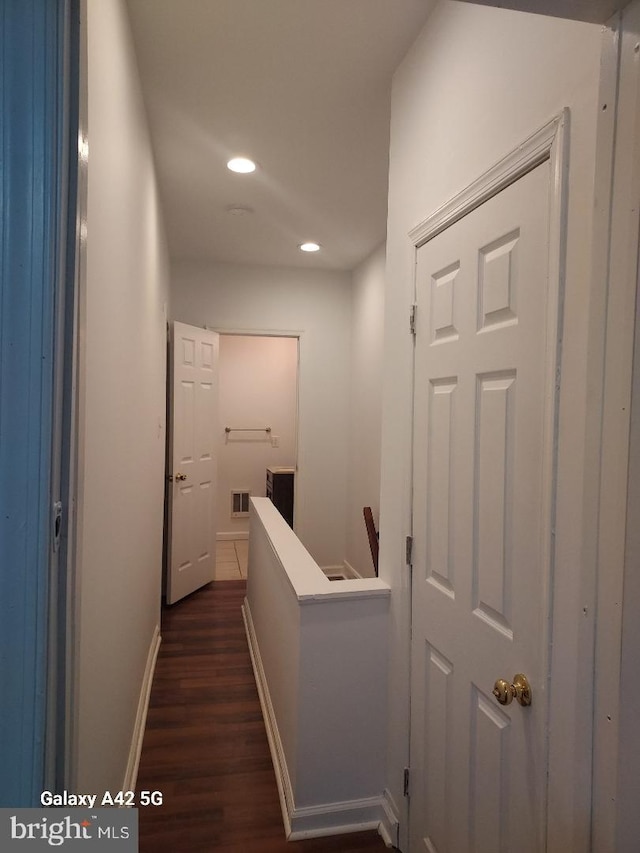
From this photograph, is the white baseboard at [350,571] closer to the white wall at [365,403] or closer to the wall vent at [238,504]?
the white wall at [365,403]

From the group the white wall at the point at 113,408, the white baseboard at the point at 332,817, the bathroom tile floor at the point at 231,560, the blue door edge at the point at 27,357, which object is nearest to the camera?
the blue door edge at the point at 27,357

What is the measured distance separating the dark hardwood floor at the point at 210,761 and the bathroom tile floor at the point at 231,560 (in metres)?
1.29

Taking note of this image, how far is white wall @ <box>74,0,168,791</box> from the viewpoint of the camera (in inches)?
44.4

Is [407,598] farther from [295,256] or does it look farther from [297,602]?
[295,256]

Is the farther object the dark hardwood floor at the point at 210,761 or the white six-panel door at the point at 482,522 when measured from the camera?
the dark hardwood floor at the point at 210,761

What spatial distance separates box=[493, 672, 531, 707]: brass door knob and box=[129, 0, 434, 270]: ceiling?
1.98m

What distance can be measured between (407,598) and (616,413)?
1088 millimetres

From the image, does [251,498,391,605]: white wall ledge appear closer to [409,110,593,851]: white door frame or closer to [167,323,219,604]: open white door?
[409,110,593,851]: white door frame

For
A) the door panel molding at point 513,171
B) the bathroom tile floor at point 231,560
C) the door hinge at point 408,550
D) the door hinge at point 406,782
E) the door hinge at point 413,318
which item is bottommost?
the bathroom tile floor at point 231,560

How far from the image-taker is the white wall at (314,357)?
14.3 ft

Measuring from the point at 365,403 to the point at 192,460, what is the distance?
150 centimetres

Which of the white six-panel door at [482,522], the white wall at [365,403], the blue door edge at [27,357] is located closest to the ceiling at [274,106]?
the white wall at [365,403]

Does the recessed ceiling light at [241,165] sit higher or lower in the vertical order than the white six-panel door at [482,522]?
higher

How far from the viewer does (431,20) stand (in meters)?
1.62
